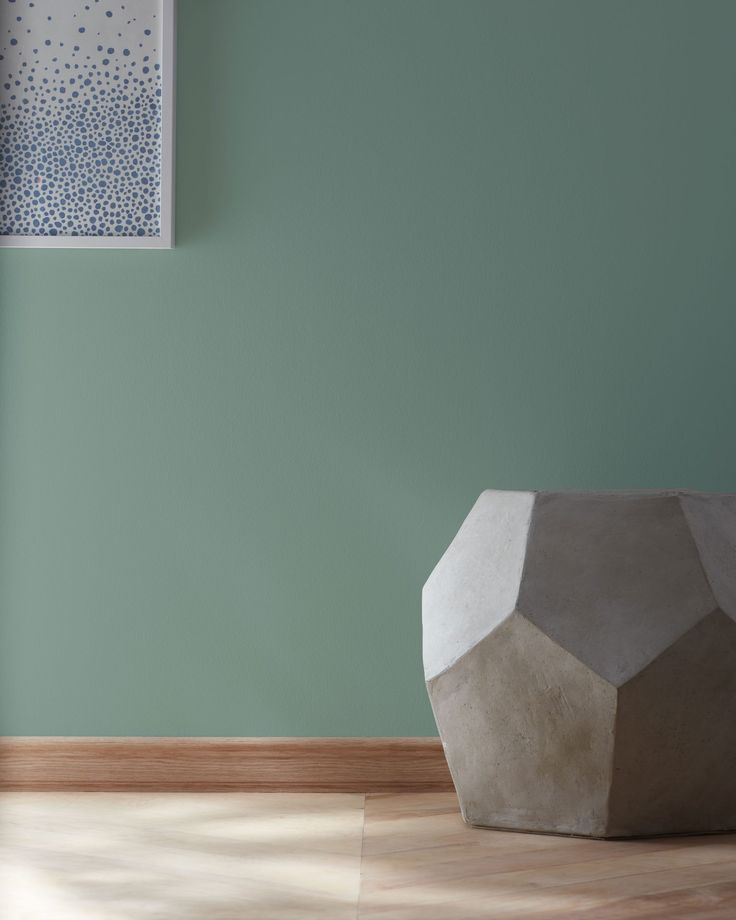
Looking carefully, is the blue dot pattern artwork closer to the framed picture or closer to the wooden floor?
the framed picture

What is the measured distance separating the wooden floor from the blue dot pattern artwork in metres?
0.94

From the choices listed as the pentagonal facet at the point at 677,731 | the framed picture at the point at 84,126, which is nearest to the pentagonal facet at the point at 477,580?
the pentagonal facet at the point at 677,731

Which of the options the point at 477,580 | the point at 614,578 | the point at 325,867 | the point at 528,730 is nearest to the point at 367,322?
the point at 477,580

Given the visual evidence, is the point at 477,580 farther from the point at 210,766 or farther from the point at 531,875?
the point at 210,766

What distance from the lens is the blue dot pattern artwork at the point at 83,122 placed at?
1734mm

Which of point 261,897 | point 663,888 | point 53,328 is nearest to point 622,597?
point 663,888

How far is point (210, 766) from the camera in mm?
1710

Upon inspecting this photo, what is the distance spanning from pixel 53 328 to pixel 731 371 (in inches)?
44.9

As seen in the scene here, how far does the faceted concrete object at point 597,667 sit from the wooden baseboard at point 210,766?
26 cm

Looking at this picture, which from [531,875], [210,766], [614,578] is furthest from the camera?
[210,766]

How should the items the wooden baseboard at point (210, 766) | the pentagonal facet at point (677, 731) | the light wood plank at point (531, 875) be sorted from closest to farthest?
1. the light wood plank at point (531, 875)
2. the pentagonal facet at point (677, 731)
3. the wooden baseboard at point (210, 766)

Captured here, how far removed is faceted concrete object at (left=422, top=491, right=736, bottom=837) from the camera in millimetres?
1352

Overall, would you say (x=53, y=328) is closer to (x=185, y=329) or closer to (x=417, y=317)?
(x=185, y=329)

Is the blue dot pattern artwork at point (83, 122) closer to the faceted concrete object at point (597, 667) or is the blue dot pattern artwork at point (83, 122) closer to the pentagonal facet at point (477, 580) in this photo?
the pentagonal facet at point (477, 580)
